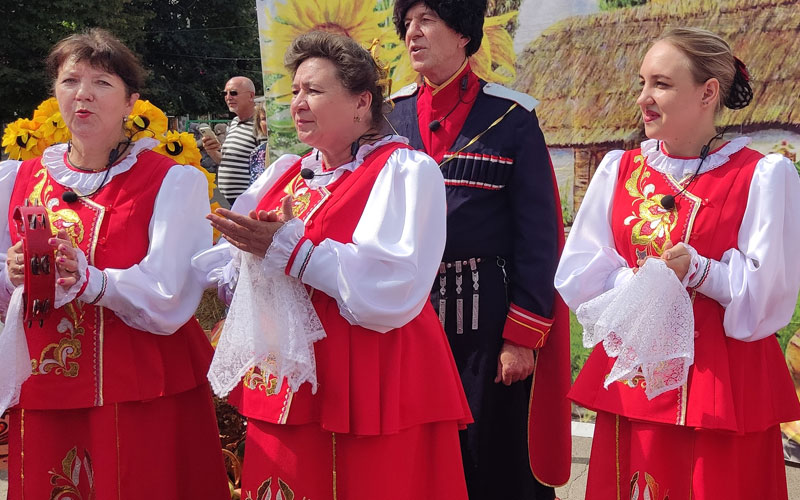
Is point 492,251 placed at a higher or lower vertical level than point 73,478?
higher

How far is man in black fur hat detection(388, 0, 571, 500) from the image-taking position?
2965 millimetres

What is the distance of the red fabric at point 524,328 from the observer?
294cm

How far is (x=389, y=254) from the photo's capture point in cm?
222

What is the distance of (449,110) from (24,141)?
5.11 feet

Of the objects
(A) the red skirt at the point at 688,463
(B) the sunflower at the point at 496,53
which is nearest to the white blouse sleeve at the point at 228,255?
(A) the red skirt at the point at 688,463

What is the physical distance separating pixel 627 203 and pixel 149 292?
1.50 meters

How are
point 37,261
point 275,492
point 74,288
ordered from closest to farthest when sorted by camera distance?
1. point 275,492
2. point 37,261
3. point 74,288

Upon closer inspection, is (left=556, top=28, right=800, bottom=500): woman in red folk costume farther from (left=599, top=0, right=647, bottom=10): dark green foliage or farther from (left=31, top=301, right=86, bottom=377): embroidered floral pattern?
(left=599, top=0, right=647, bottom=10): dark green foliage

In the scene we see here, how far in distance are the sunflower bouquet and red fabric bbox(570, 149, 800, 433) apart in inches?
64.5

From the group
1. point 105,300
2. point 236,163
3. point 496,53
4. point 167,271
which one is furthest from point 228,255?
point 236,163

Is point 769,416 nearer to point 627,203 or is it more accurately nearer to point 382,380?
point 627,203

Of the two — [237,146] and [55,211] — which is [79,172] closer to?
[55,211]

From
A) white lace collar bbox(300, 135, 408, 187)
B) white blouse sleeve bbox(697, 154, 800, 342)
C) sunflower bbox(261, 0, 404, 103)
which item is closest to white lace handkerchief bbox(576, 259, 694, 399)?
white blouse sleeve bbox(697, 154, 800, 342)

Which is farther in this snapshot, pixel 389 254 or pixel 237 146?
pixel 237 146
